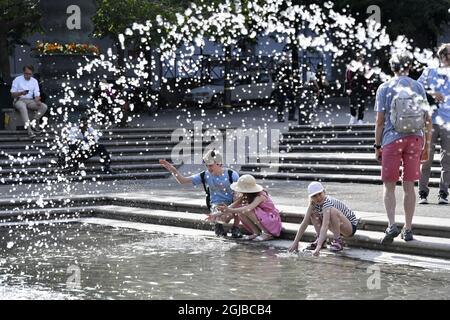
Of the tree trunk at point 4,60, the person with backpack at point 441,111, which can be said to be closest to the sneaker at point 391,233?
the person with backpack at point 441,111

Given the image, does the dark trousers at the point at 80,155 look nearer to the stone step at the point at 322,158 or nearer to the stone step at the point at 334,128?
the stone step at the point at 322,158

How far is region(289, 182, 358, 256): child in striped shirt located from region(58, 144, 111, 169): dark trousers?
893cm

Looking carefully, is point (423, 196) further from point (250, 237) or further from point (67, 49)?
point (67, 49)

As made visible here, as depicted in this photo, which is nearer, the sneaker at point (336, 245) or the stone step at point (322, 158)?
the sneaker at point (336, 245)

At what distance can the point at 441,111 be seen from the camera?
12.5 m

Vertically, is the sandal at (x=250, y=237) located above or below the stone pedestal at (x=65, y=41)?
below

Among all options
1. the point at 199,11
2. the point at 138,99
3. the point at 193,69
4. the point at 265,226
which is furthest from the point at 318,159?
the point at 193,69

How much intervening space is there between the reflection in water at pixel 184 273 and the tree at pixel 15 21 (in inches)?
515

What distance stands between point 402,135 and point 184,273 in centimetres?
265

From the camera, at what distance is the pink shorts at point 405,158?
34.2 ft

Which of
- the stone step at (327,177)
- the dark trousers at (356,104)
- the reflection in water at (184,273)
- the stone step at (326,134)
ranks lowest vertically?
the reflection in water at (184,273)

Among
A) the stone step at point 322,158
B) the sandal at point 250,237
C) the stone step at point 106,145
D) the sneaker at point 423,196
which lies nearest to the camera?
the sandal at point 250,237

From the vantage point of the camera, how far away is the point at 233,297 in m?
8.54
